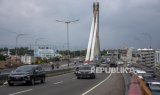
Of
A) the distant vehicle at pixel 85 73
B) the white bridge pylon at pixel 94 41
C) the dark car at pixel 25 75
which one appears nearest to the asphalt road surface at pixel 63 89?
the dark car at pixel 25 75

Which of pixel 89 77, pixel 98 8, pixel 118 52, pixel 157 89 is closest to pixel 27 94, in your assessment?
pixel 157 89

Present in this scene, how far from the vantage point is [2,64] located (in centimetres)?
8538

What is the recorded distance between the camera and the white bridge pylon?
4626 inches

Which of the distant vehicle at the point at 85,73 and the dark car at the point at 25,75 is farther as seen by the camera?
the distant vehicle at the point at 85,73

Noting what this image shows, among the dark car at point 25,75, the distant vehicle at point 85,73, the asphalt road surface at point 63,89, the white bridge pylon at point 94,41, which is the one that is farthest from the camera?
the white bridge pylon at point 94,41

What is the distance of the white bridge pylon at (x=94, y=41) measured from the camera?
385ft

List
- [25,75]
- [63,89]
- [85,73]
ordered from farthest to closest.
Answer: [85,73], [25,75], [63,89]

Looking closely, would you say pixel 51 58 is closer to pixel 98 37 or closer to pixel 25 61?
pixel 98 37

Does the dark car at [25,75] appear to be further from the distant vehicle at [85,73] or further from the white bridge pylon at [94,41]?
the white bridge pylon at [94,41]

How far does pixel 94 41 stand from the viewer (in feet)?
390

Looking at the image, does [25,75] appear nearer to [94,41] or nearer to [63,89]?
[63,89]

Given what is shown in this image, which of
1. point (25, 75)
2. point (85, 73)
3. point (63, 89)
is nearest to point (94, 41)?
point (85, 73)

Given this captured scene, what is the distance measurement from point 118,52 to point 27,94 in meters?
175

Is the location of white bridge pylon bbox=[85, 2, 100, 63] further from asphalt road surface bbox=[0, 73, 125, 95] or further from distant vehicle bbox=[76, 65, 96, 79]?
asphalt road surface bbox=[0, 73, 125, 95]
